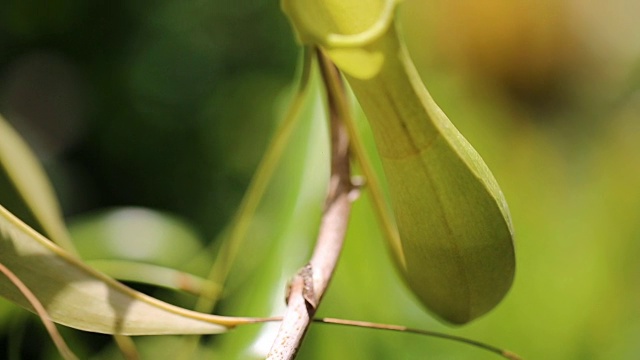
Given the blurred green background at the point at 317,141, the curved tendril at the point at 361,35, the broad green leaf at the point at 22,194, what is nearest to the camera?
the curved tendril at the point at 361,35

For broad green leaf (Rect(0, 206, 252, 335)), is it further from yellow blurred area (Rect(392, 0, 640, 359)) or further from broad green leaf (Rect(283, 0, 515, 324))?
yellow blurred area (Rect(392, 0, 640, 359))

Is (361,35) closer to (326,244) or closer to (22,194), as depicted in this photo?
(326,244)

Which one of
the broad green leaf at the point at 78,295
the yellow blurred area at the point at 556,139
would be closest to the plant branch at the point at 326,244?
the broad green leaf at the point at 78,295

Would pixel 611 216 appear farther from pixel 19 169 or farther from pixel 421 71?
pixel 19 169

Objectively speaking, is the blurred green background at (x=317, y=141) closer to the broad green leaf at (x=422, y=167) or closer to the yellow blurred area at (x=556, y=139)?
the yellow blurred area at (x=556, y=139)

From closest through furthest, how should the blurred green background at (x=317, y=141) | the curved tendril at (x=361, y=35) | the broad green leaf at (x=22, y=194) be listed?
the curved tendril at (x=361, y=35)
the broad green leaf at (x=22, y=194)
the blurred green background at (x=317, y=141)

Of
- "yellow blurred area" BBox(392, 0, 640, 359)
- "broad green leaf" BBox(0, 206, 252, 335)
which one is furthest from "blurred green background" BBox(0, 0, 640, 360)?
"broad green leaf" BBox(0, 206, 252, 335)

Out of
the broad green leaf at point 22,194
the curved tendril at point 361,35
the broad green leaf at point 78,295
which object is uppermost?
the broad green leaf at point 22,194
